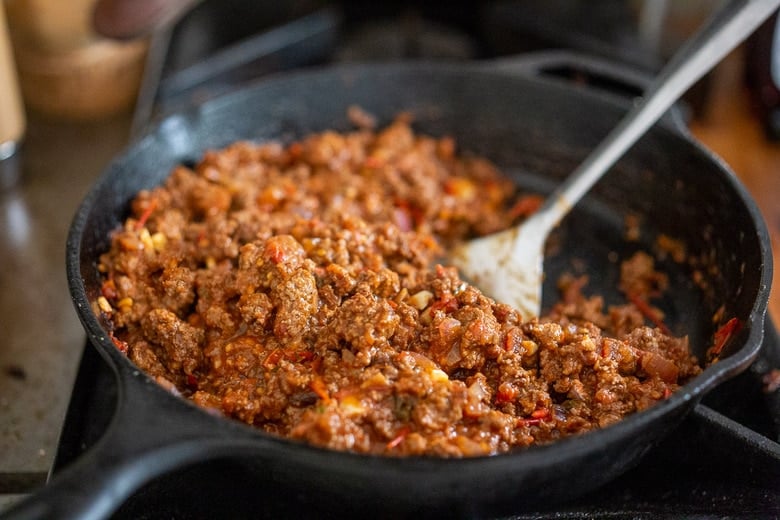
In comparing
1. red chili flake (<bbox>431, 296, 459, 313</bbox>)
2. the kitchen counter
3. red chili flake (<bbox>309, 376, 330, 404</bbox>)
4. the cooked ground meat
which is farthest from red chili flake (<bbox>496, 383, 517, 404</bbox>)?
the kitchen counter

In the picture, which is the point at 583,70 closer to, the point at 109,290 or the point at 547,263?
the point at 547,263

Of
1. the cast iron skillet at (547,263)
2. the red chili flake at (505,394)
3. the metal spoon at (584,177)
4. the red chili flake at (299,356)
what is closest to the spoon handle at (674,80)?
the metal spoon at (584,177)

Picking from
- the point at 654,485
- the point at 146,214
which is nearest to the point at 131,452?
the point at 146,214

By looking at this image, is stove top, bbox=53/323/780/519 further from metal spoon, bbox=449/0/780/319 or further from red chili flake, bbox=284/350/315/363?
metal spoon, bbox=449/0/780/319

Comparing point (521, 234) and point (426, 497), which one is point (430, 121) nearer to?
point (521, 234)

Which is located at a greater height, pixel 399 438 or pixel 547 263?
pixel 547 263

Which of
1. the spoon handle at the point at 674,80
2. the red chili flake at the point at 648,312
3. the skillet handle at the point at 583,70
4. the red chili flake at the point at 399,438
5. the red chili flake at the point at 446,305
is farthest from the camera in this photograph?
the skillet handle at the point at 583,70

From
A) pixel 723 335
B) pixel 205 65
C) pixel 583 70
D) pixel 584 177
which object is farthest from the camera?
pixel 205 65

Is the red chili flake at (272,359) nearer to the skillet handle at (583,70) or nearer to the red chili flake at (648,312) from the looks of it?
the red chili flake at (648,312)
